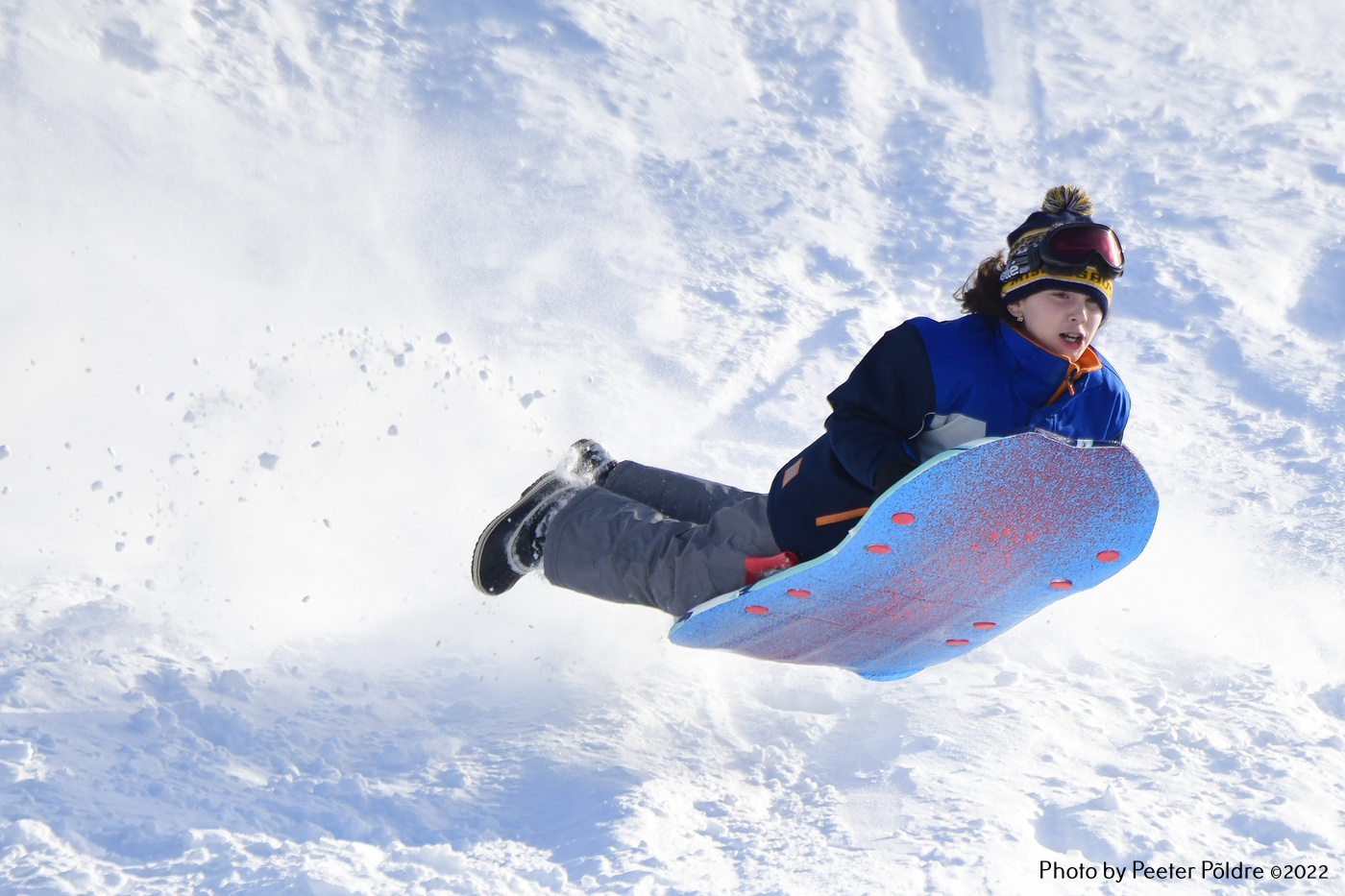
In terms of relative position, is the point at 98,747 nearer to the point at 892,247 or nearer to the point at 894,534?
the point at 894,534

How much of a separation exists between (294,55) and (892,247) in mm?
3617

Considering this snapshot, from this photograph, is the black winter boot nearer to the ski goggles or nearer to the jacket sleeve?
the jacket sleeve

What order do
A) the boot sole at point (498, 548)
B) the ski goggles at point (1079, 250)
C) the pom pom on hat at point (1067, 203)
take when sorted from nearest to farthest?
the ski goggles at point (1079, 250) < the pom pom on hat at point (1067, 203) < the boot sole at point (498, 548)

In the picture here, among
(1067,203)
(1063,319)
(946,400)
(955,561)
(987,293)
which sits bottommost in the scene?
(955,561)

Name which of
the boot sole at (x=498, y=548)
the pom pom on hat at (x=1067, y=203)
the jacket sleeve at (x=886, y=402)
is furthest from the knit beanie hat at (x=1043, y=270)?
the boot sole at (x=498, y=548)

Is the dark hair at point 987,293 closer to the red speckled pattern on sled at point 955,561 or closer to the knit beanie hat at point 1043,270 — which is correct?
the knit beanie hat at point 1043,270

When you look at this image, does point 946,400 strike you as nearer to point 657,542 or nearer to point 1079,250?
point 1079,250

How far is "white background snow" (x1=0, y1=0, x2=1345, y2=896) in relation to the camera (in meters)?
2.31

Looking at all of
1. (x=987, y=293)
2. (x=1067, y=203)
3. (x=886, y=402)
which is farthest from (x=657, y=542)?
(x=1067, y=203)

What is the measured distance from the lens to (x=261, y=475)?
3.66 m

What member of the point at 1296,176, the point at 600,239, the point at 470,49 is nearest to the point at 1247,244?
the point at 1296,176

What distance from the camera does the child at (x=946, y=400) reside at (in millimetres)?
2102

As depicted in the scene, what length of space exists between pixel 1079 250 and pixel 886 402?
49cm

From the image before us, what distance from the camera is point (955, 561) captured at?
6.95 ft
